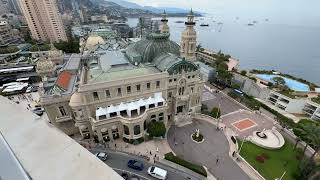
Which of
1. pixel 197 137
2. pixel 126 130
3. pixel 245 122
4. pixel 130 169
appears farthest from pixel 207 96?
pixel 130 169

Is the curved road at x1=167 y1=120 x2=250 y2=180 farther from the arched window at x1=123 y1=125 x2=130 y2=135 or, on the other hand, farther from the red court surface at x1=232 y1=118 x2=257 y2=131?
the arched window at x1=123 y1=125 x2=130 y2=135

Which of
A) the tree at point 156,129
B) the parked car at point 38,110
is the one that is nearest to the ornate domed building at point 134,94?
the tree at point 156,129

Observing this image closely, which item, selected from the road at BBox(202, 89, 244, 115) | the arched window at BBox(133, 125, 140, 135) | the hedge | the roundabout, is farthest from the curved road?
the road at BBox(202, 89, 244, 115)

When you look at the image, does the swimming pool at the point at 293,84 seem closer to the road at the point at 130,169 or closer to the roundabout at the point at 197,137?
the roundabout at the point at 197,137

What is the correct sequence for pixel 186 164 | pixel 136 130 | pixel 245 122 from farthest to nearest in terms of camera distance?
pixel 245 122
pixel 136 130
pixel 186 164

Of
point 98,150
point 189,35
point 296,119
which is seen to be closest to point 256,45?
point 296,119

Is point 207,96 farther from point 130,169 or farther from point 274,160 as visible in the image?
point 130,169
